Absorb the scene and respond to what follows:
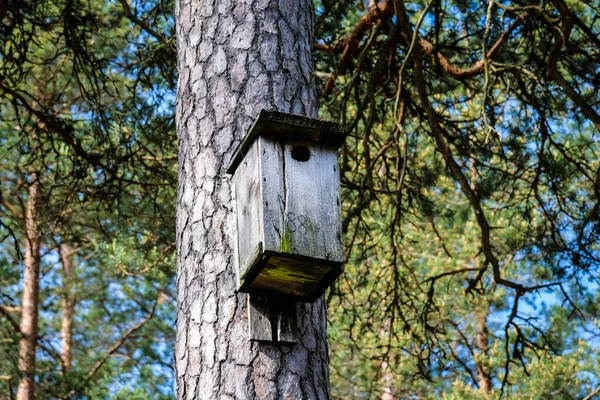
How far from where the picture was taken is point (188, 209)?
2.41m

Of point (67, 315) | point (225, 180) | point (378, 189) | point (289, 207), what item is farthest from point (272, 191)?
point (67, 315)

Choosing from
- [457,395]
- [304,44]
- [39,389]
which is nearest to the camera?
[304,44]

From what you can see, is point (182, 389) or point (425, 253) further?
point (425, 253)

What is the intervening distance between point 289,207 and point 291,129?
209 millimetres

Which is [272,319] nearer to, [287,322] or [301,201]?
[287,322]

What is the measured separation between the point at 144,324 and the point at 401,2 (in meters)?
7.65

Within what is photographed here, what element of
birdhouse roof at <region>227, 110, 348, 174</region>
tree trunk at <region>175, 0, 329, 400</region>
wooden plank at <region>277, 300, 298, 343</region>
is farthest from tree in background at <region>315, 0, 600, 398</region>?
wooden plank at <region>277, 300, 298, 343</region>

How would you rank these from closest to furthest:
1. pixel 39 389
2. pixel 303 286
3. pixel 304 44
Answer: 1. pixel 303 286
2. pixel 304 44
3. pixel 39 389

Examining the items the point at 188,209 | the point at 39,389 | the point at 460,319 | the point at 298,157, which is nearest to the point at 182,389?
the point at 188,209

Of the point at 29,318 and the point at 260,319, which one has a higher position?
the point at 29,318

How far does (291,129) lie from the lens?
2178 millimetres

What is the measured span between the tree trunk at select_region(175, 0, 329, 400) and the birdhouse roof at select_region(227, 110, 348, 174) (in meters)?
0.22

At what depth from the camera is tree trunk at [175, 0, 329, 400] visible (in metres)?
2.13

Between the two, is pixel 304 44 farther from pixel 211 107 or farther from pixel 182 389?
pixel 182 389
